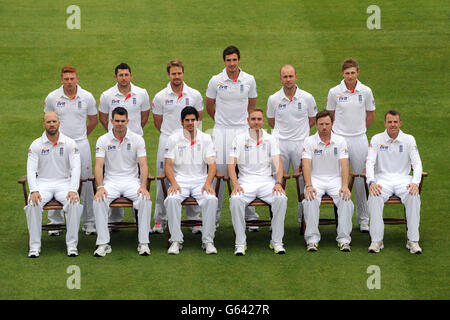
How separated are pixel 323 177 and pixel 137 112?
2.86m

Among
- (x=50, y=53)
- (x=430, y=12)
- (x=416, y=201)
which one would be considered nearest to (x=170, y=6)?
(x=50, y=53)

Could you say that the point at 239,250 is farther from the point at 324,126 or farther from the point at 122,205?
the point at 324,126

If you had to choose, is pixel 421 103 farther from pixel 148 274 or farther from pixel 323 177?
pixel 148 274

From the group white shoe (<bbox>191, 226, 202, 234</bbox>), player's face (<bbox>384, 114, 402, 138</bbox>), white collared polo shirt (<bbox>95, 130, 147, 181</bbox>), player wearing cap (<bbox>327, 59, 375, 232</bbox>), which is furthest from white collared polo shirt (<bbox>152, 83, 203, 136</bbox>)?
player's face (<bbox>384, 114, 402, 138</bbox>)

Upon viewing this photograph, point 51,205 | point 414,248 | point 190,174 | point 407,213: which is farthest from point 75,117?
point 414,248

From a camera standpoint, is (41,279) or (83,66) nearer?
(41,279)

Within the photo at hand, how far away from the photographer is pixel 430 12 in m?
22.9

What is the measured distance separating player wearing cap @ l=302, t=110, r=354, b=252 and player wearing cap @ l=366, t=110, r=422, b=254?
328mm

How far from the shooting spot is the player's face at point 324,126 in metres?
11.8

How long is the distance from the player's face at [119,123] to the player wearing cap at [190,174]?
66cm

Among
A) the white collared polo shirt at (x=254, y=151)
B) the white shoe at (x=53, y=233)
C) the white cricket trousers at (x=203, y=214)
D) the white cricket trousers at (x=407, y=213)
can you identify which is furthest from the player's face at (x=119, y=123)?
the white cricket trousers at (x=407, y=213)

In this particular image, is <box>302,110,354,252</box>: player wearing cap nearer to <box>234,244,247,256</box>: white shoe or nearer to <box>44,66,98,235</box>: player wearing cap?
<box>234,244,247,256</box>: white shoe

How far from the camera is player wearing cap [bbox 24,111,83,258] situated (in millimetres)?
11414

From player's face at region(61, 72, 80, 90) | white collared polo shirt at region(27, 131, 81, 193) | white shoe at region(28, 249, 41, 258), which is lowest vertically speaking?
white shoe at region(28, 249, 41, 258)
